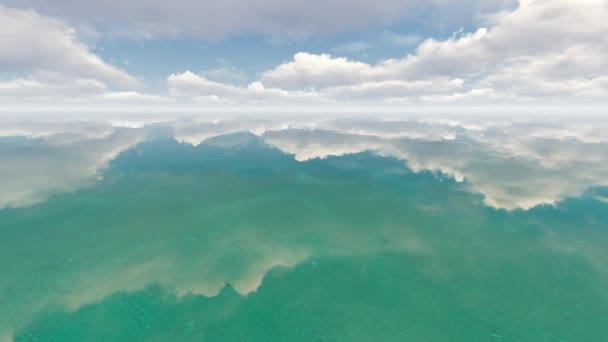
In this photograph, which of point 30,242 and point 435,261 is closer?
point 435,261

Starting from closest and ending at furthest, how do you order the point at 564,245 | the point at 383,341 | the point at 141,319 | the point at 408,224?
the point at 383,341, the point at 141,319, the point at 564,245, the point at 408,224

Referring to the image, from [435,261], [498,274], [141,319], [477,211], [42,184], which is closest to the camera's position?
[141,319]

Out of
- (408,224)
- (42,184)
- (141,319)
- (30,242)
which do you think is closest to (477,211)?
(408,224)

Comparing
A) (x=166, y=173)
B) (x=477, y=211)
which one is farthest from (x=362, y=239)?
(x=166, y=173)

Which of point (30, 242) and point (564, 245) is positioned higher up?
point (564, 245)

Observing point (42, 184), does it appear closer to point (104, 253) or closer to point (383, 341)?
point (104, 253)

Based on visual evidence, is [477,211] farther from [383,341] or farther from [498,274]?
[383,341]
